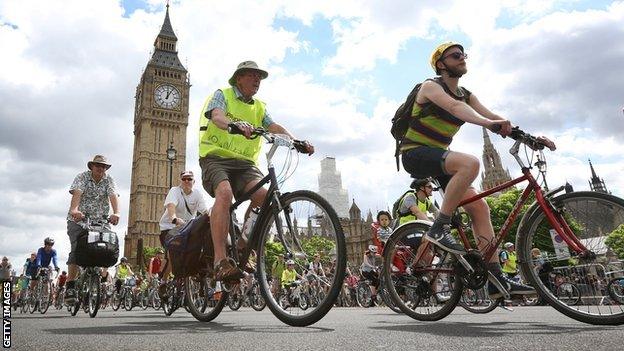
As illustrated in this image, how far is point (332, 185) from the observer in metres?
81.2

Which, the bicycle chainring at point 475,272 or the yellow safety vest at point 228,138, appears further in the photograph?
the yellow safety vest at point 228,138

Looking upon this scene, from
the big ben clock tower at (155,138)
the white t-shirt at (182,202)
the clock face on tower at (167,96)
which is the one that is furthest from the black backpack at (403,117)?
the clock face on tower at (167,96)

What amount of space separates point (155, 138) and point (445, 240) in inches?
3522

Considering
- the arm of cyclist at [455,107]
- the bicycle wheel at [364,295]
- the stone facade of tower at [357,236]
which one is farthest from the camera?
the stone facade of tower at [357,236]

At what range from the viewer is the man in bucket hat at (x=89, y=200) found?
605 cm

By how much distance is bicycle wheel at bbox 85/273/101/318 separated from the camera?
610cm

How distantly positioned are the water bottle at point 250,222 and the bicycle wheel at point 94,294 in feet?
10.4

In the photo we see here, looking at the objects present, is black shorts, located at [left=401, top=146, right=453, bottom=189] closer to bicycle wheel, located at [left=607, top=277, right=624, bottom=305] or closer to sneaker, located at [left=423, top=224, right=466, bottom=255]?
sneaker, located at [left=423, top=224, right=466, bottom=255]

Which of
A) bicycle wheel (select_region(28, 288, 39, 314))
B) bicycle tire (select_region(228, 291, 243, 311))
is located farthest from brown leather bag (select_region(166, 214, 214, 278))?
bicycle wheel (select_region(28, 288, 39, 314))

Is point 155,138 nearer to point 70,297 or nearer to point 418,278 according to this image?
point 70,297

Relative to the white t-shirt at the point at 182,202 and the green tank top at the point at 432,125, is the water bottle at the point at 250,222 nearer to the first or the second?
the green tank top at the point at 432,125

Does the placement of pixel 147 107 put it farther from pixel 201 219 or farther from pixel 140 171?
pixel 201 219

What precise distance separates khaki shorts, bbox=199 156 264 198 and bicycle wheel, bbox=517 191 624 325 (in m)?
2.38

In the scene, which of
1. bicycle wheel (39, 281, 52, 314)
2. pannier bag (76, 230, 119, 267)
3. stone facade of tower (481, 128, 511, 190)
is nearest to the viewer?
pannier bag (76, 230, 119, 267)
